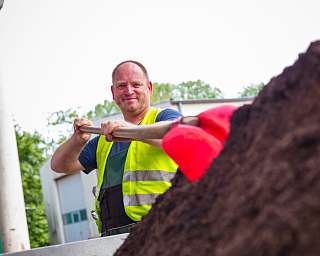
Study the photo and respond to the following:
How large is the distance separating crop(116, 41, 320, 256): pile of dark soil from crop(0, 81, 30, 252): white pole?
4.65 meters

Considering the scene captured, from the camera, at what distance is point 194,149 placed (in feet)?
4.29

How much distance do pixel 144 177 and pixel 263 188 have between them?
1.62m

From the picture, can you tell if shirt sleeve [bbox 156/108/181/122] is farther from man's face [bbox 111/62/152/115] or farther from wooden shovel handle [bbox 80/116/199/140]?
wooden shovel handle [bbox 80/116/199/140]

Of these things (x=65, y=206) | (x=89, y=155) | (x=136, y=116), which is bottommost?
(x=89, y=155)

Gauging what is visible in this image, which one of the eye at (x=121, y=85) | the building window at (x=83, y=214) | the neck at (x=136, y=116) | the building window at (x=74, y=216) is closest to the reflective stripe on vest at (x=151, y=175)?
the neck at (x=136, y=116)

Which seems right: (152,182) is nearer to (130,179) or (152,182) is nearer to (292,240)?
(130,179)

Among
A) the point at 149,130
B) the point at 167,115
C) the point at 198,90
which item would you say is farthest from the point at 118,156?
the point at 198,90

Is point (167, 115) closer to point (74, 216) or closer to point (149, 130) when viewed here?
point (149, 130)

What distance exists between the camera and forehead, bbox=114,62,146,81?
2.85 metres

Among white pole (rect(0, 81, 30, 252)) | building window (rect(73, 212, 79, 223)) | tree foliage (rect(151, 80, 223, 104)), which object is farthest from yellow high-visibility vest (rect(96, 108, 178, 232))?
tree foliage (rect(151, 80, 223, 104))

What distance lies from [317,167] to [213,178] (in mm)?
332

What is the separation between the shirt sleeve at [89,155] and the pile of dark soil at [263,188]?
5.44 ft

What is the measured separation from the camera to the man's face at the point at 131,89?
2.81 metres

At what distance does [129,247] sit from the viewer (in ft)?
4.98
